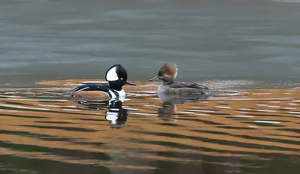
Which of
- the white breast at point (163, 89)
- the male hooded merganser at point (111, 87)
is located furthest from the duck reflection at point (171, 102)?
the male hooded merganser at point (111, 87)

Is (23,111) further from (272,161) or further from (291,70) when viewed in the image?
(291,70)

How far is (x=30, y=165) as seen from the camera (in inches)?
165

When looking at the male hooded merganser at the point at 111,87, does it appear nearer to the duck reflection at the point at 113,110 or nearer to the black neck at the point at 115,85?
the black neck at the point at 115,85

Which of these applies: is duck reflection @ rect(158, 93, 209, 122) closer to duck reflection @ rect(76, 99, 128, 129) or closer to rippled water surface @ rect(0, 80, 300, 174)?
rippled water surface @ rect(0, 80, 300, 174)

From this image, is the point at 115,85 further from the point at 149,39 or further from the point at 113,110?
the point at 149,39

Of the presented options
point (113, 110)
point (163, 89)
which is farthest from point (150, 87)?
point (113, 110)

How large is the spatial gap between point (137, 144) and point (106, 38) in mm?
11042

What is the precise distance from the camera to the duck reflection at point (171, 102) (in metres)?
7.04

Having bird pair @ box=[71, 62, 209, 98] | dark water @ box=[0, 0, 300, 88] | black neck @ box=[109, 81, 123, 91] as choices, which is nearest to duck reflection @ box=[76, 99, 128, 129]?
bird pair @ box=[71, 62, 209, 98]

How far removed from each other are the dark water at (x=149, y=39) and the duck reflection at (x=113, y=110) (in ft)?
10.3

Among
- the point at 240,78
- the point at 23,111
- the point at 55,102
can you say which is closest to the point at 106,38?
the point at 240,78

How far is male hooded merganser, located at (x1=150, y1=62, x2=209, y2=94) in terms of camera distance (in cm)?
1035

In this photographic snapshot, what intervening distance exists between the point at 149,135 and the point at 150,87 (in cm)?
599

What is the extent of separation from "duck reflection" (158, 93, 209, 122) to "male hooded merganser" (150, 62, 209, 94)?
187 mm
